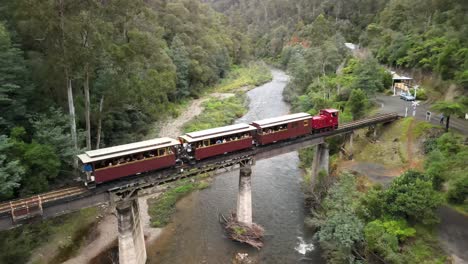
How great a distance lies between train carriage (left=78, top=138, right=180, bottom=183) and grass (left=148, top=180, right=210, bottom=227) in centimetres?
656

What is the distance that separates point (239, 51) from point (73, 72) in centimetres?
11704

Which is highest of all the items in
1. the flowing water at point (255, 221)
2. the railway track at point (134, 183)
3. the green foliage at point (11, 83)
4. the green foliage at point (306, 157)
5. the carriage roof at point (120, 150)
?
the green foliage at point (11, 83)

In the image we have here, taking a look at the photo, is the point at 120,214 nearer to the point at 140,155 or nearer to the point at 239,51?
the point at 140,155

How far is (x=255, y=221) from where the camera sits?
37906 millimetres

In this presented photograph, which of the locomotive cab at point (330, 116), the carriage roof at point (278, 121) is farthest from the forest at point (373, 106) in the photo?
the carriage roof at point (278, 121)

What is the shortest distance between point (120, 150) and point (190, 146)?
650cm

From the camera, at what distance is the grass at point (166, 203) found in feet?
125

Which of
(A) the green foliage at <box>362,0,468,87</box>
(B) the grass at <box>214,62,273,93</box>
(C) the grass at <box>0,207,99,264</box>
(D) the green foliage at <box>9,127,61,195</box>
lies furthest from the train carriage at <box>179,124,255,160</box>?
(B) the grass at <box>214,62,273,93</box>

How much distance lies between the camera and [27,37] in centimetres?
3806

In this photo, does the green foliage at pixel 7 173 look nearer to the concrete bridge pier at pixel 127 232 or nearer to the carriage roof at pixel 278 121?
the concrete bridge pier at pixel 127 232

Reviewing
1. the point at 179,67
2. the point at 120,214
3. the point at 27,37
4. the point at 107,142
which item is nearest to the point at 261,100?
the point at 179,67

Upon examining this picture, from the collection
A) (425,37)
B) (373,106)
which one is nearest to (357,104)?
(373,106)

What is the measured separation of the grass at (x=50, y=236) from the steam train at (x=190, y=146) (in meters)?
8.04

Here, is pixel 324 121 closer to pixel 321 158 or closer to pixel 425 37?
pixel 321 158
